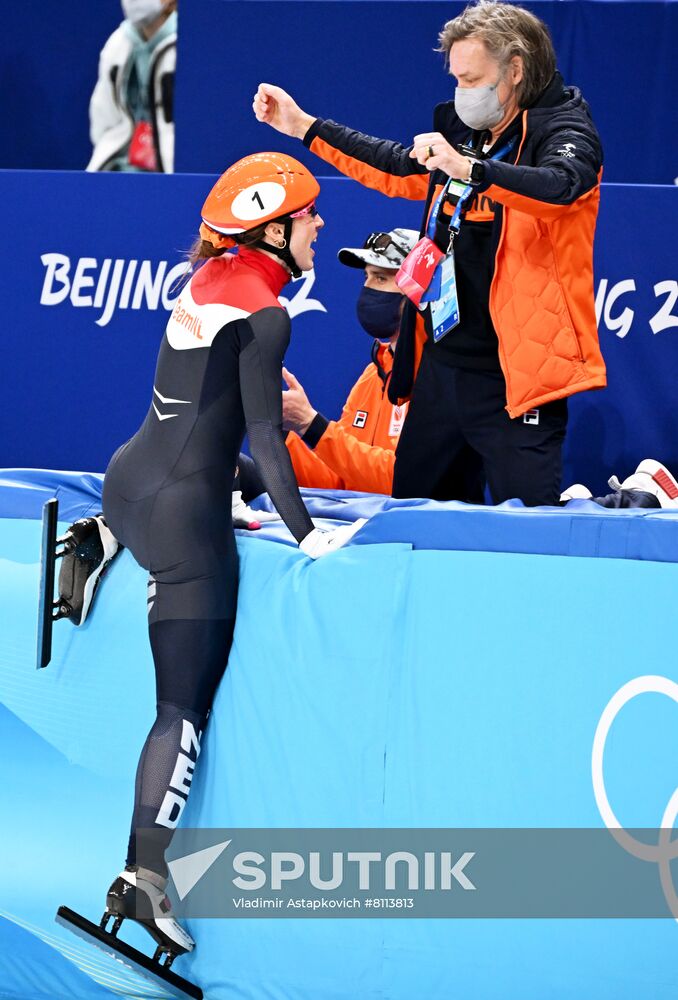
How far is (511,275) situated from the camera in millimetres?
2941

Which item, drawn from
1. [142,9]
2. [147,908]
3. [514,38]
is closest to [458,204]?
[514,38]

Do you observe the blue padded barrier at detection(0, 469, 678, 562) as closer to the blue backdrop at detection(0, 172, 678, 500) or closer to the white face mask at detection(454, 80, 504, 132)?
the white face mask at detection(454, 80, 504, 132)

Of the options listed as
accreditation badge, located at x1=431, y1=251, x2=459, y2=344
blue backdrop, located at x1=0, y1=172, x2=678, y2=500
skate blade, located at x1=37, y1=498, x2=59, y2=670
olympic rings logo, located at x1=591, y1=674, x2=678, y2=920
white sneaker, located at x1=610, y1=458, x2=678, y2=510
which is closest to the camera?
olympic rings logo, located at x1=591, y1=674, x2=678, y2=920

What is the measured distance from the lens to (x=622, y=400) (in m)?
4.00

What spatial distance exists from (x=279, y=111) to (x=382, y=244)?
0.64m

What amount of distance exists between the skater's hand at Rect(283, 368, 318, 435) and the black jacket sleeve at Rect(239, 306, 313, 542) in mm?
1307

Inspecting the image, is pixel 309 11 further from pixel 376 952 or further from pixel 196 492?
pixel 376 952

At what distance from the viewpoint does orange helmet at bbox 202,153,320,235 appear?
2504 millimetres

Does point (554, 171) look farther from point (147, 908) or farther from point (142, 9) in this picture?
point (142, 9)

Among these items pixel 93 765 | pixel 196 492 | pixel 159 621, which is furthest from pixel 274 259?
pixel 93 765

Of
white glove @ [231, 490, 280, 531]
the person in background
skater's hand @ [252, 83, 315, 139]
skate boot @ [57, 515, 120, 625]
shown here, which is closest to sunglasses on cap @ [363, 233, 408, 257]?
skater's hand @ [252, 83, 315, 139]

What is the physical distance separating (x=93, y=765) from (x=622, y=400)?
209 cm

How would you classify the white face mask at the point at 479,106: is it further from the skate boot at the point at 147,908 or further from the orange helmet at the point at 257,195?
the skate boot at the point at 147,908

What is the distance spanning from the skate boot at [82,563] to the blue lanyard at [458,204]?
1.02 meters
